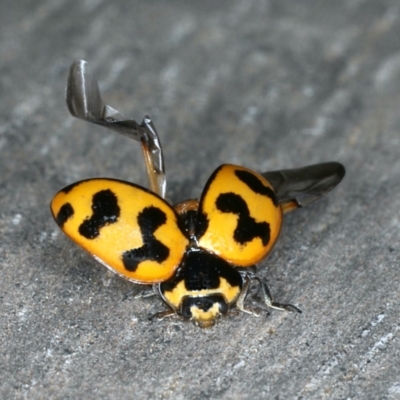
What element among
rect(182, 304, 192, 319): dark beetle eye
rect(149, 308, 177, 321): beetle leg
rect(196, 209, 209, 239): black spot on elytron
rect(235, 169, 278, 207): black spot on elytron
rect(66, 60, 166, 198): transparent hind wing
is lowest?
rect(149, 308, 177, 321): beetle leg

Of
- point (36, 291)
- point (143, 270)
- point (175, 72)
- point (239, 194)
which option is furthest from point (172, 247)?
point (175, 72)

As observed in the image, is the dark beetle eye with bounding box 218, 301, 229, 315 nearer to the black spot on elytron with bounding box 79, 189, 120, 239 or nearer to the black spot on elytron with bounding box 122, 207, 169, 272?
the black spot on elytron with bounding box 122, 207, 169, 272

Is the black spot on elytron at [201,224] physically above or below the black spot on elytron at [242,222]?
below

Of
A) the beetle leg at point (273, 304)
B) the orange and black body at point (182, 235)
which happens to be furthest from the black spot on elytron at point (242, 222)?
the beetle leg at point (273, 304)

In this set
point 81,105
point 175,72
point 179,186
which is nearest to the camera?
point 81,105

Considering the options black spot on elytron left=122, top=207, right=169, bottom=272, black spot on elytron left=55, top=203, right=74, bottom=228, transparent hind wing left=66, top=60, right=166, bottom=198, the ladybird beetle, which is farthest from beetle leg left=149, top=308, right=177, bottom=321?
transparent hind wing left=66, top=60, right=166, bottom=198

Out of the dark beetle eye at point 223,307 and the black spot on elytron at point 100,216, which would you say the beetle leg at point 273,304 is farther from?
the black spot on elytron at point 100,216

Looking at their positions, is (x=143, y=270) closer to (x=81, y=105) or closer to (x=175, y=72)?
(x=81, y=105)
